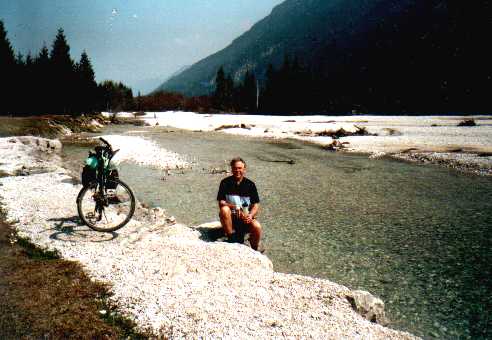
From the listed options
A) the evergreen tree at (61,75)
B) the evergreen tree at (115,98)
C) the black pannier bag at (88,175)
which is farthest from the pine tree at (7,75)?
the evergreen tree at (115,98)

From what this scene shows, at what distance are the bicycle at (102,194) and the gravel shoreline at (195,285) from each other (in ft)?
1.18

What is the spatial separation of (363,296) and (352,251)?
3576mm

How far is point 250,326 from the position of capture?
4.72m

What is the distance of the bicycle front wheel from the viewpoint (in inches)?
339

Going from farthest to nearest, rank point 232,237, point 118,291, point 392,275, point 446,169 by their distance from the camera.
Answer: point 446,169, point 232,237, point 392,275, point 118,291

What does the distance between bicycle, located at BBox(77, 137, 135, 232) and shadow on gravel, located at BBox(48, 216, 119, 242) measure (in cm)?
20

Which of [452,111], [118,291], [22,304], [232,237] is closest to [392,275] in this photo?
[232,237]

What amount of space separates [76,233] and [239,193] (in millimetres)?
4233

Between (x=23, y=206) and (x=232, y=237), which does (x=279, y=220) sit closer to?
(x=232, y=237)

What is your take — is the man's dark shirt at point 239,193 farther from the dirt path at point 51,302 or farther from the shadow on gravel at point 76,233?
the dirt path at point 51,302

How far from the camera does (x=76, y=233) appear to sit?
27.3ft

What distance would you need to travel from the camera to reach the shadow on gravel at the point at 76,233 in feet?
26.2

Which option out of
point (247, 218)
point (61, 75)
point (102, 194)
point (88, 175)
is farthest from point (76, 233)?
point (61, 75)

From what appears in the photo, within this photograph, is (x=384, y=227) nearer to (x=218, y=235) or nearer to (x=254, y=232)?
(x=254, y=232)
